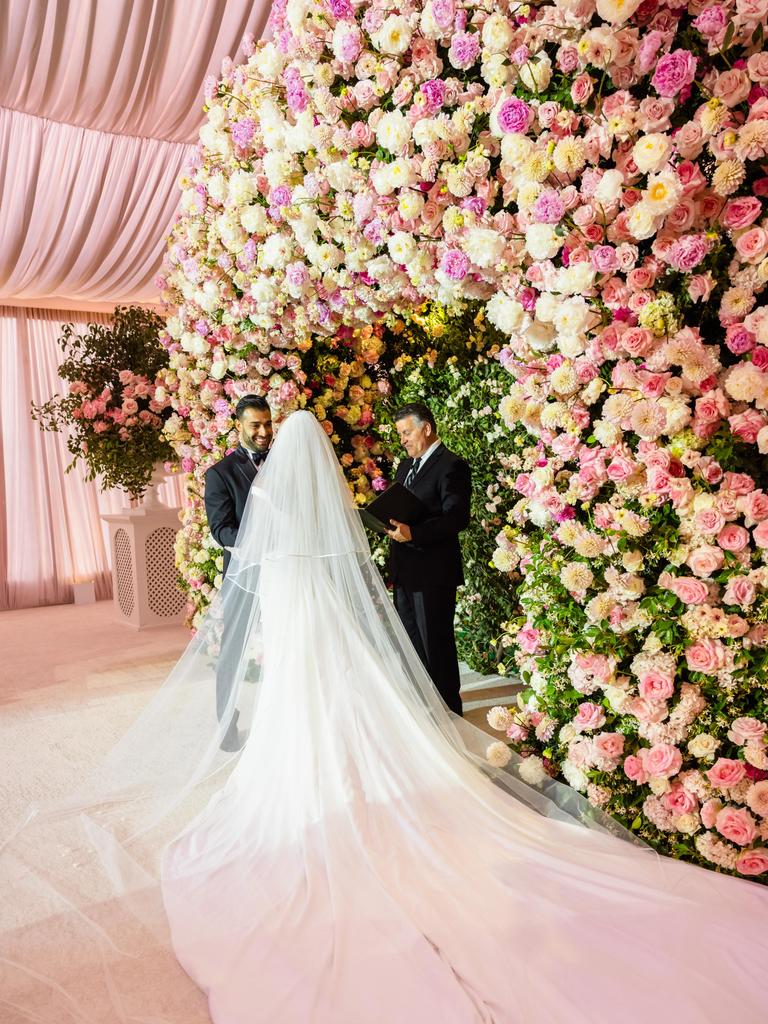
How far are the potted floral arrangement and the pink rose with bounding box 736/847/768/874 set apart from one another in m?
4.58

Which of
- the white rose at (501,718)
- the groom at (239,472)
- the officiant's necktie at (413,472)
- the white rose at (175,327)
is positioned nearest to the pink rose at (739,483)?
the white rose at (501,718)

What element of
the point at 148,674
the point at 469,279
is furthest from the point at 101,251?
the point at 469,279

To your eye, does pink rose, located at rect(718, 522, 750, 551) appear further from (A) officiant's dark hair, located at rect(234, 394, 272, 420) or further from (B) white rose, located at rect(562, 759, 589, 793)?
(A) officiant's dark hair, located at rect(234, 394, 272, 420)

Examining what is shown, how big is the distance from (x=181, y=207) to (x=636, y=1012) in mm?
4094

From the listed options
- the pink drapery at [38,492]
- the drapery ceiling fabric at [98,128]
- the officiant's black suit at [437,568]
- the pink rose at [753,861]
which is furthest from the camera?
the pink drapery at [38,492]

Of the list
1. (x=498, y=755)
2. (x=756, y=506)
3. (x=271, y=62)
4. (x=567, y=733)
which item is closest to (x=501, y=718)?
(x=498, y=755)

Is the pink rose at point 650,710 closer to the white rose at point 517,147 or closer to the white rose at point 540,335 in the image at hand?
the white rose at point 540,335

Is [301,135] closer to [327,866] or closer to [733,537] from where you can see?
[733,537]

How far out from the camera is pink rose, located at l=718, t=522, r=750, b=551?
7.30 ft

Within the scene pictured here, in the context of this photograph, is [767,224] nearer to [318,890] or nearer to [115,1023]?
[318,890]

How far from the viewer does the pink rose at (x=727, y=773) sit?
2297 mm

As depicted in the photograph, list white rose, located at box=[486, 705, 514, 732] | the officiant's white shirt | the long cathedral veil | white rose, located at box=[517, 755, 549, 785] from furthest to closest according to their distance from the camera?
the officiant's white shirt
white rose, located at box=[486, 705, 514, 732]
white rose, located at box=[517, 755, 549, 785]
the long cathedral veil

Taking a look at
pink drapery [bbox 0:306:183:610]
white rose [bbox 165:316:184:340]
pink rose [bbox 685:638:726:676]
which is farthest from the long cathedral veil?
pink drapery [bbox 0:306:183:610]

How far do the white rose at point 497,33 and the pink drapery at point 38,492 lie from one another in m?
6.82
